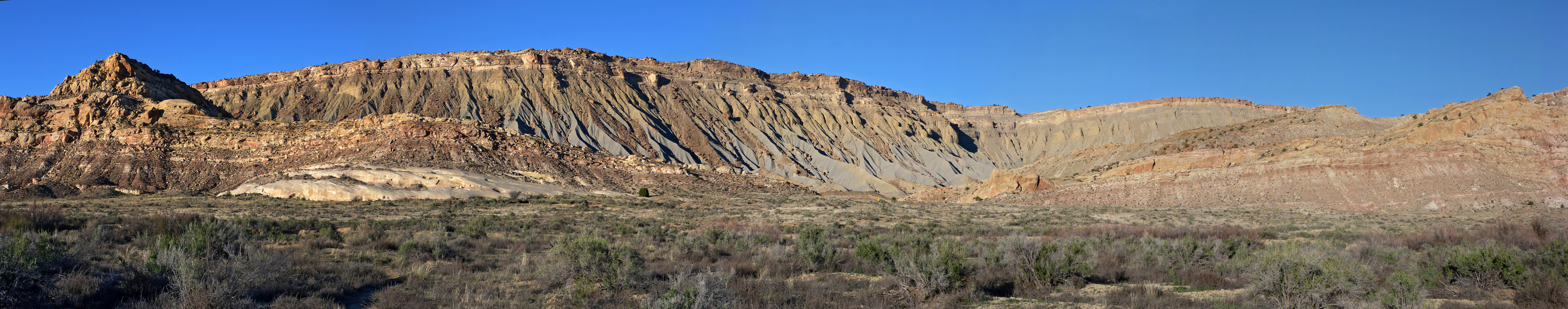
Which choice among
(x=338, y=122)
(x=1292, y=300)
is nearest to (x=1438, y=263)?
(x=1292, y=300)

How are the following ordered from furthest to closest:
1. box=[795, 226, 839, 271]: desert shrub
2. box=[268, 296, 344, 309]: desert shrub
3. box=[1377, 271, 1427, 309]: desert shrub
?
box=[795, 226, 839, 271]: desert shrub → box=[1377, 271, 1427, 309]: desert shrub → box=[268, 296, 344, 309]: desert shrub

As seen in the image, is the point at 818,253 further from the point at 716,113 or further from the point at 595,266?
the point at 716,113

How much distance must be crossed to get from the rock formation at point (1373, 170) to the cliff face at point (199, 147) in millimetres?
26544

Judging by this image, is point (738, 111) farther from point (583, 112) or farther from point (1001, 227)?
point (1001, 227)

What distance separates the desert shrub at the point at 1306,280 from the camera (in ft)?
24.9

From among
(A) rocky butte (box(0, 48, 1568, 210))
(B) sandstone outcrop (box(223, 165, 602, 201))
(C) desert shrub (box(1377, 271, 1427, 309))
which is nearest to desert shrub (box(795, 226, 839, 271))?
(C) desert shrub (box(1377, 271, 1427, 309))

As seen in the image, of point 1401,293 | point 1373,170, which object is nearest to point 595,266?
point 1401,293

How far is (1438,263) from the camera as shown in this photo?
10.3 m

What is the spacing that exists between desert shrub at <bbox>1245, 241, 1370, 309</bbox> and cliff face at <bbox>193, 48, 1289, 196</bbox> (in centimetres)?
5549

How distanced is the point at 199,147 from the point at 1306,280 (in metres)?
57.6

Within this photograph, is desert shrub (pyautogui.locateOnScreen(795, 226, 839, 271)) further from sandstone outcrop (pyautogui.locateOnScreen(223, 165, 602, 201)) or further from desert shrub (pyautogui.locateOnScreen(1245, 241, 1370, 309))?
sandstone outcrop (pyautogui.locateOnScreen(223, 165, 602, 201))

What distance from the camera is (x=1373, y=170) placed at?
103ft

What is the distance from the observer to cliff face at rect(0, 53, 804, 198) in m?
40.8

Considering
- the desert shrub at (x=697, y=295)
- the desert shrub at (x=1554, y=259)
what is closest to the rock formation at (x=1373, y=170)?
the desert shrub at (x=1554, y=259)
